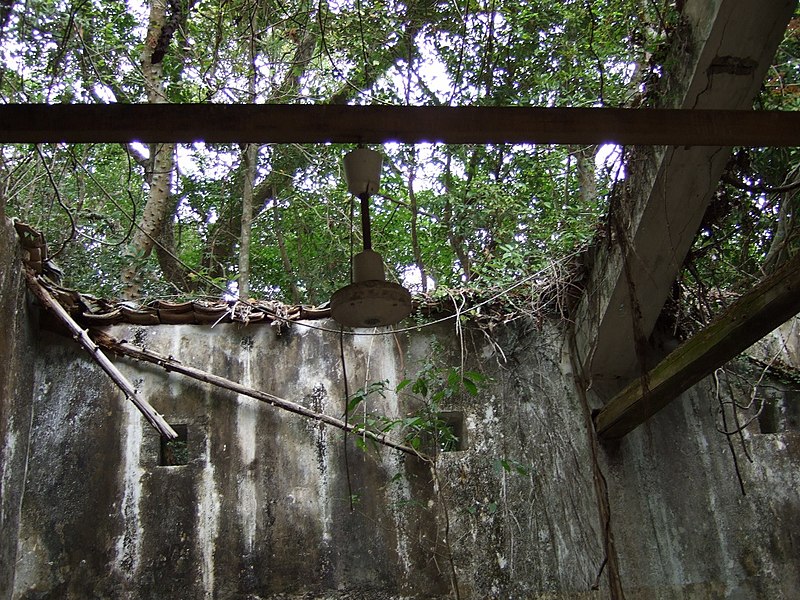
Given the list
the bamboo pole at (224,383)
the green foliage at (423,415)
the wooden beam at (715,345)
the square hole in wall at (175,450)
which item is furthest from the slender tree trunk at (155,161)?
the wooden beam at (715,345)

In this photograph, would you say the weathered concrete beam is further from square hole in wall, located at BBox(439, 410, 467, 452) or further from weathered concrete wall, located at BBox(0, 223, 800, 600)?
square hole in wall, located at BBox(439, 410, 467, 452)

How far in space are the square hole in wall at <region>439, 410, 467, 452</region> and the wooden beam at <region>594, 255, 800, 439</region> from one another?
94 cm

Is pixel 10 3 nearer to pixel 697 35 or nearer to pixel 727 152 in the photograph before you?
pixel 697 35

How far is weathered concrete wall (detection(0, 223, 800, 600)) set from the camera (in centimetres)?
466

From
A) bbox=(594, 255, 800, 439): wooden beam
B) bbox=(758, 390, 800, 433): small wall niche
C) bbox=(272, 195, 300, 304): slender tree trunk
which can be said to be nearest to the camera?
bbox=(594, 255, 800, 439): wooden beam

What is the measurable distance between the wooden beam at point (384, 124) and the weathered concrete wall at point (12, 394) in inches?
96.2

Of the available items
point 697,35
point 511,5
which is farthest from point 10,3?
point 511,5

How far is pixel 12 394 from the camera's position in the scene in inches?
178

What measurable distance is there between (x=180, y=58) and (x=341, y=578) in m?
5.29

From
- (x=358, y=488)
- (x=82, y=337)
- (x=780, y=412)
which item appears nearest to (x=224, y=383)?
(x=82, y=337)

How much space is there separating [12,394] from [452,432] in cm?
275

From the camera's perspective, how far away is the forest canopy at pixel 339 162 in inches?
202

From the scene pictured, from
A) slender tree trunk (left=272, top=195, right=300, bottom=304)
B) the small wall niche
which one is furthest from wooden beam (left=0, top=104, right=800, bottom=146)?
slender tree trunk (left=272, top=195, right=300, bottom=304)

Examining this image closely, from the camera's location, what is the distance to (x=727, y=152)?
4.01m
